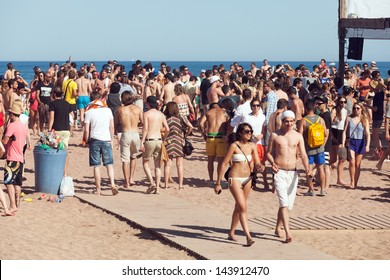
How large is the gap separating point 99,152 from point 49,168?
37.8 inches

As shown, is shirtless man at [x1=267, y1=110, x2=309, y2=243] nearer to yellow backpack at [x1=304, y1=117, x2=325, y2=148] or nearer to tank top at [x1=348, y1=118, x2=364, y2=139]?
yellow backpack at [x1=304, y1=117, x2=325, y2=148]

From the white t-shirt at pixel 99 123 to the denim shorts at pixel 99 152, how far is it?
0.31ft

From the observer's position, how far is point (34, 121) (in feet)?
90.8

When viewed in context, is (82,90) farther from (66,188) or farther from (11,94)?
(66,188)

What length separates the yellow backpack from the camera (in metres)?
17.0

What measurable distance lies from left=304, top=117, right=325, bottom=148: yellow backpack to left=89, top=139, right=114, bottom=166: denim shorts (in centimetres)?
349

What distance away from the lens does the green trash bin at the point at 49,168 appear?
682 inches

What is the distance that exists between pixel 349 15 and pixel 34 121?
9.67 metres

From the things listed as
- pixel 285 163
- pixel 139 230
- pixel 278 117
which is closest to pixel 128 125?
pixel 278 117

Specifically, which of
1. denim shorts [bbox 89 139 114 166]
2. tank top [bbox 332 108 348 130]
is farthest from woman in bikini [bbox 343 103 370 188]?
denim shorts [bbox 89 139 114 166]

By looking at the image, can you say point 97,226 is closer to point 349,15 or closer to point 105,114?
point 105,114

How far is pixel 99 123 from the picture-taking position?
17.1 meters

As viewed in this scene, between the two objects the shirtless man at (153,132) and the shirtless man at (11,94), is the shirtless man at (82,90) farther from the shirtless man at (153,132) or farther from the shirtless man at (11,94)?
the shirtless man at (153,132)
